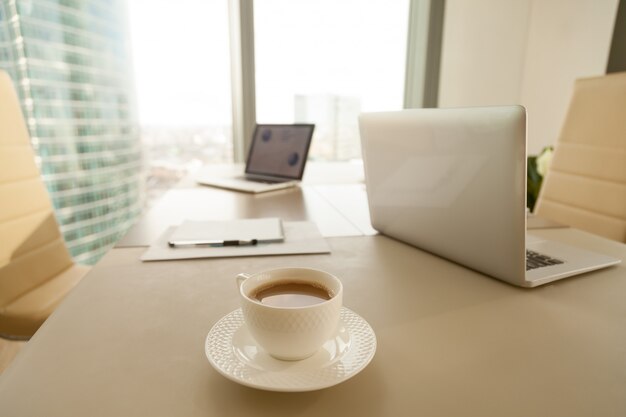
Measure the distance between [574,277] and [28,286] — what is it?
4.42ft

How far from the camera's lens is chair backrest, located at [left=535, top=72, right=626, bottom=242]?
1.26 m

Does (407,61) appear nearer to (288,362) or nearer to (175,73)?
(175,73)

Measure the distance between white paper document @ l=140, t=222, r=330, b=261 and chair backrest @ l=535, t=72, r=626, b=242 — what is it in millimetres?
1048

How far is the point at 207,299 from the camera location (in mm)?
572

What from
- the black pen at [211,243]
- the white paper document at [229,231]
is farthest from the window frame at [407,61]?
the black pen at [211,243]

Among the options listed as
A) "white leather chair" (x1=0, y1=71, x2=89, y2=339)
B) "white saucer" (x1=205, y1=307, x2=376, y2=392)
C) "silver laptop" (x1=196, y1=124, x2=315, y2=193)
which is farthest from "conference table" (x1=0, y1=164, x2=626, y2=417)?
"silver laptop" (x1=196, y1=124, x2=315, y2=193)

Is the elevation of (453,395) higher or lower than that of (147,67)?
lower

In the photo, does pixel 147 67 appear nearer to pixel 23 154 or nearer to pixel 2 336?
pixel 23 154

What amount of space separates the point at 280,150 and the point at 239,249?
0.93m

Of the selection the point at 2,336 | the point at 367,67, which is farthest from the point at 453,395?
the point at 367,67

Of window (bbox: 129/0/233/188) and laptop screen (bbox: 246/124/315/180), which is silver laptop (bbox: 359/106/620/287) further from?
window (bbox: 129/0/233/188)

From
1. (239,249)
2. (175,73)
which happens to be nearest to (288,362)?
(239,249)

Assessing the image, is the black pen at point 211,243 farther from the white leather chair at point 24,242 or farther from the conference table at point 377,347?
the white leather chair at point 24,242

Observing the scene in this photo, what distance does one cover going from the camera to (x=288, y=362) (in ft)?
1.29
